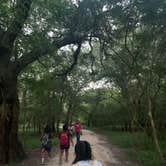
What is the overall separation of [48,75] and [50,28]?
6491 millimetres

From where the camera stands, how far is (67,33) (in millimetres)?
A: 13906

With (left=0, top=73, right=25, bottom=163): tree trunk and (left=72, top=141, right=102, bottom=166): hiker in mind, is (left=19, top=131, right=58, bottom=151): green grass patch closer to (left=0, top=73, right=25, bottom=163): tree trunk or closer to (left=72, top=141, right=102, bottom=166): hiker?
(left=0, top=73, right=25, bottom=163): tree trunk

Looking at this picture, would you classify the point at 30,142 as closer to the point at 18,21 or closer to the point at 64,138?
the point at 64,138

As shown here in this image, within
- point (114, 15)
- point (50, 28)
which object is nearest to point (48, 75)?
point (50, 28)

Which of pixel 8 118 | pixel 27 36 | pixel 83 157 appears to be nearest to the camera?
pixel 83 157

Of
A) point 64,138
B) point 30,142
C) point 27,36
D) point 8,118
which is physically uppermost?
point 27,36

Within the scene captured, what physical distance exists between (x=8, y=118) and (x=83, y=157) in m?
10.3

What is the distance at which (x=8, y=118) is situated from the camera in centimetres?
1366

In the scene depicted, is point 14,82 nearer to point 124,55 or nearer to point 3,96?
point 3,96

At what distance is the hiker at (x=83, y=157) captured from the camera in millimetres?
3844

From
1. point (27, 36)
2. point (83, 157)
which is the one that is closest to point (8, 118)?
point (27, 36)

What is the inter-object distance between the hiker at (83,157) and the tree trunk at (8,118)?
10001 millimetres

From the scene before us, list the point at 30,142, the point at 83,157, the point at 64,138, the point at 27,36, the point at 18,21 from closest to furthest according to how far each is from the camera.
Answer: the point at 83,157, the point at 18,21, the point at 27,36, the point at 64,138, the point at 30,142

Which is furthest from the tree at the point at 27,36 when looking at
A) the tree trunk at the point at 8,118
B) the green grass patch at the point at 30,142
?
the green grass patch at the point at 30,142
